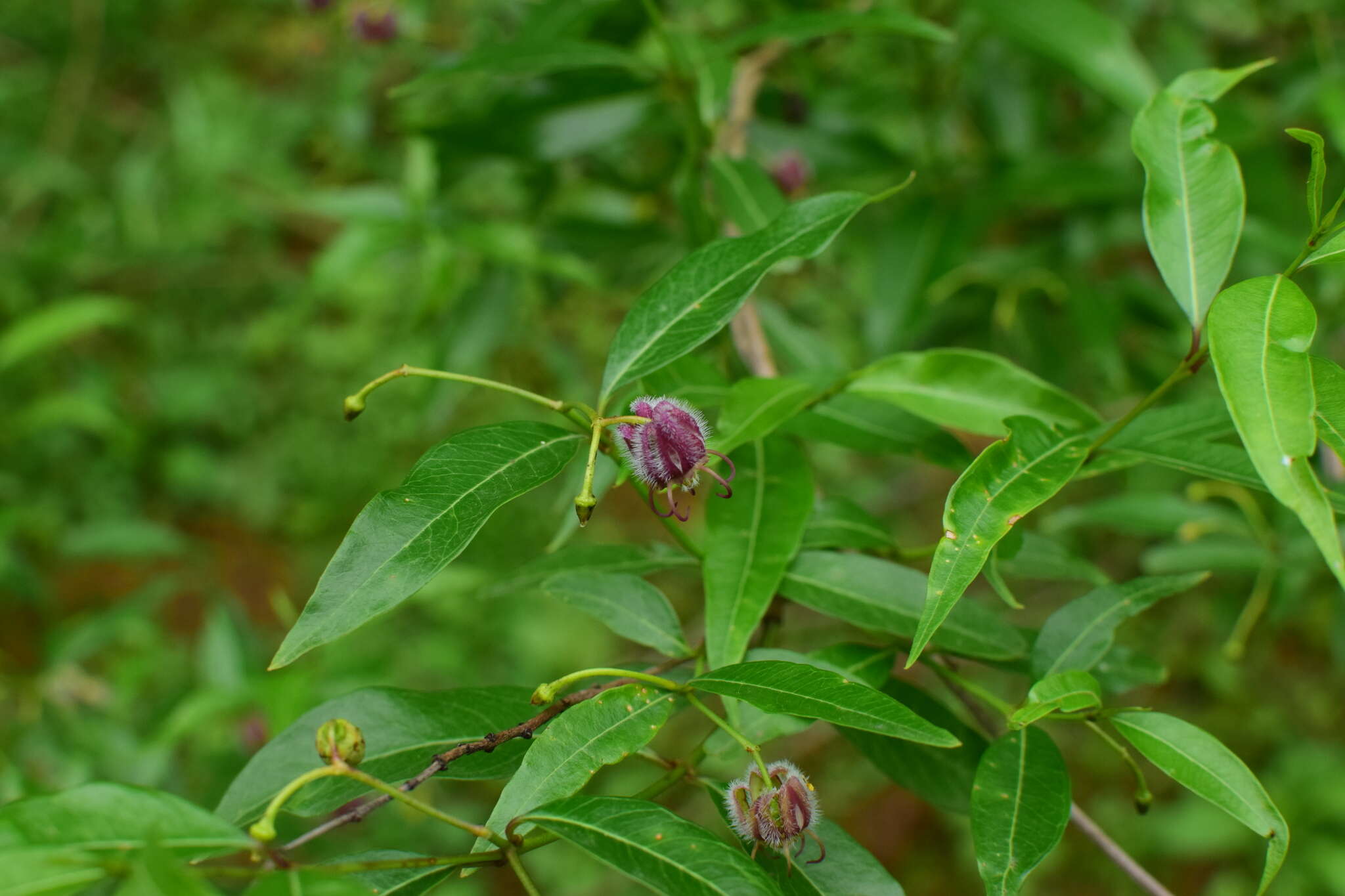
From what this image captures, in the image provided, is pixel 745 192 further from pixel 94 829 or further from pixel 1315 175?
pixel 94 829

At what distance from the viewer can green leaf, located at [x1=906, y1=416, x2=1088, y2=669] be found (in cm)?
50

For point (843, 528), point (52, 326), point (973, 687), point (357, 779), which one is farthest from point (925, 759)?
point (52, 326)

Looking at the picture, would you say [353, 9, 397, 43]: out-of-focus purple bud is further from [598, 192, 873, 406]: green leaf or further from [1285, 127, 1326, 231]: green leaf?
[1285, 127, 1326, 231]: green leaf

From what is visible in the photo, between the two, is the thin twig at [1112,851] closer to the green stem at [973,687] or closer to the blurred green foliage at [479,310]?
the green stem at [973,687]

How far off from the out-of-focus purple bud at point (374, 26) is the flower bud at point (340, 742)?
4.29 ft

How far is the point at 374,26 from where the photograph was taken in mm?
1505

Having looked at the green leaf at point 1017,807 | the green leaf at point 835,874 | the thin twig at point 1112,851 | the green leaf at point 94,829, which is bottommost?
the thin twig at point 1112,851

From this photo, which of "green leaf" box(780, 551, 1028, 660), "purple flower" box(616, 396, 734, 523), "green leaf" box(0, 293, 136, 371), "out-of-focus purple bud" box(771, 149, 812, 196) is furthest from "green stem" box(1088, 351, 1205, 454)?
"green leaf" box(0, 293, 136, 371)

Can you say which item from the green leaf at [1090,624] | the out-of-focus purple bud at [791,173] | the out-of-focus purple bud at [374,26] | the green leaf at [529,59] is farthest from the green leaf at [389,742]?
the out-of-focus purple bud at [374,26]

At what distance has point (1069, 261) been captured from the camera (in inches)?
55.5

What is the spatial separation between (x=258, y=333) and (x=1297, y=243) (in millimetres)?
2601

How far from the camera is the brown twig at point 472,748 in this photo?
53 centimetres

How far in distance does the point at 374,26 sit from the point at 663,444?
1214 mm

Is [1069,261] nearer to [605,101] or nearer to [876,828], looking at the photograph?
[605,101]
